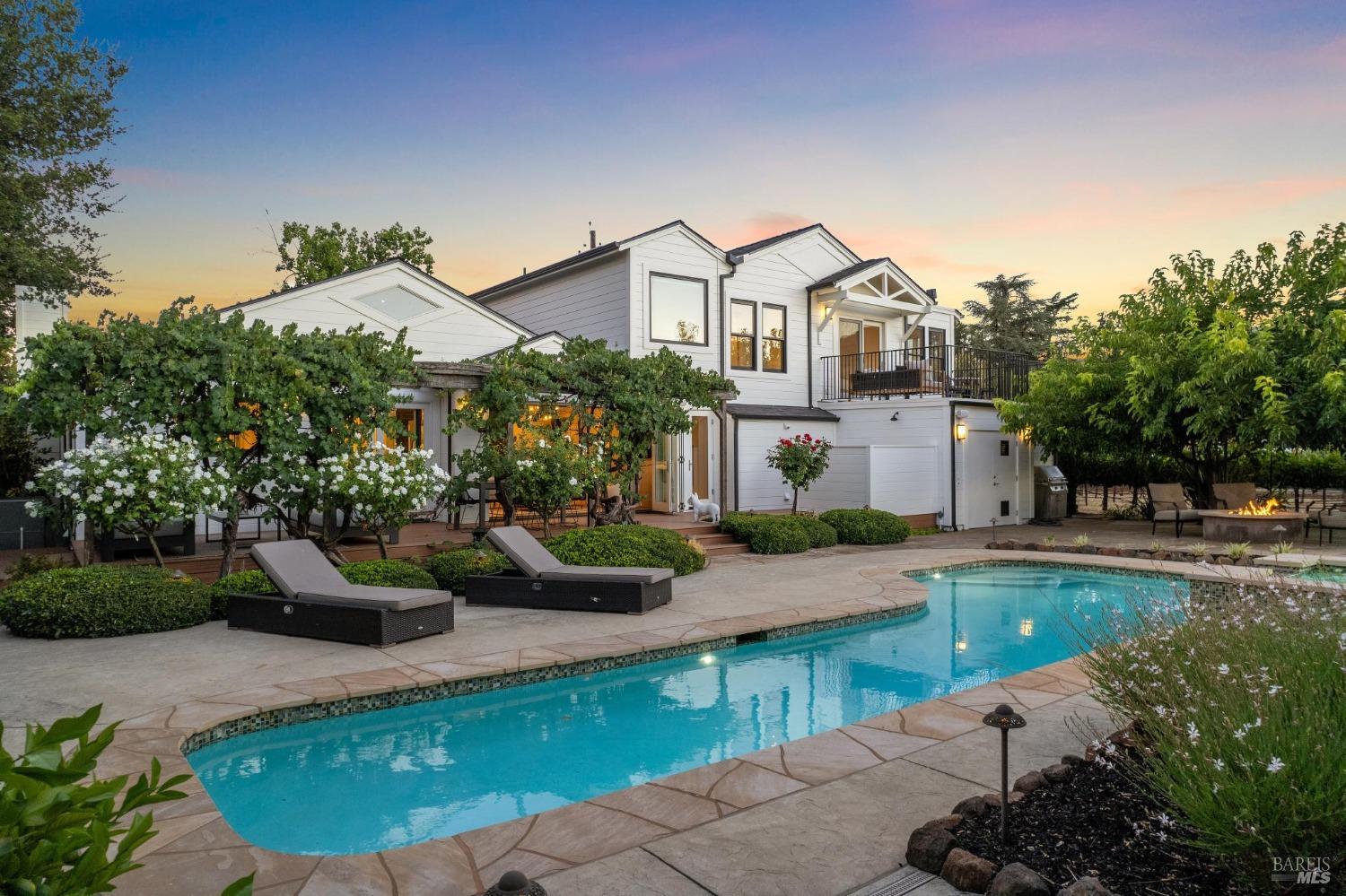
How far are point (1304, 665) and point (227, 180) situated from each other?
65.0 ft

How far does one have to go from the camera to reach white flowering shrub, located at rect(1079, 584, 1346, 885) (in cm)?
272

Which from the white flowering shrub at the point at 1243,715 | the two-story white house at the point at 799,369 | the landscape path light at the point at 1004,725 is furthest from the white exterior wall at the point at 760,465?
the landscape path light at the point at 1004,725

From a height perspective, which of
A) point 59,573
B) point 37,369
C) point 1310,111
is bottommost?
point 59,573

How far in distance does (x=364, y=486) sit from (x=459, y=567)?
5.05 ft

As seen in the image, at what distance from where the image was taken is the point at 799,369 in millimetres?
20219

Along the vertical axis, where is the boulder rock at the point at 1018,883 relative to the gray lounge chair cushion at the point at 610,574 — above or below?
below

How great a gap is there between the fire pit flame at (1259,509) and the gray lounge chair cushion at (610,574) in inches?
471

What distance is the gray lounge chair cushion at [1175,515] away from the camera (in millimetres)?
16922

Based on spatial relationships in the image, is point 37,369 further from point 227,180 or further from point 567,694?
point 227,180

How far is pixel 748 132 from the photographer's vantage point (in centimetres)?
1645

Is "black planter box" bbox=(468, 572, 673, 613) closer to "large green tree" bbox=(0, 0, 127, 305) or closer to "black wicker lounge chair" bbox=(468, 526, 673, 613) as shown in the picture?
"black wicker lounge chair" bbox=(468, 526, 673, 613)

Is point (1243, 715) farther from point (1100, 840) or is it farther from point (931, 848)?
point (931, 848)

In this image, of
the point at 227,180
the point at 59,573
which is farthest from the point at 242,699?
the point at 227,180

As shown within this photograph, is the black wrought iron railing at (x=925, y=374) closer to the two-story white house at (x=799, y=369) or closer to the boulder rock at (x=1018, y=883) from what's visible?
the two-story white house at (x=799, y=369)
